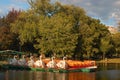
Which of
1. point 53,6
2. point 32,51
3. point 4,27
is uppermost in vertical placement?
point 53,6

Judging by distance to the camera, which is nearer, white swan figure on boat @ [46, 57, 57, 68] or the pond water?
the pond water

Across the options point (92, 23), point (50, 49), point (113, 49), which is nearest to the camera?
point (50, 49)

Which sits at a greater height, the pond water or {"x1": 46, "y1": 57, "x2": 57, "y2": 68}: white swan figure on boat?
{"x1": 46, "y1": 57, "x2": 57, "y2": 68}: white swan figure on boat

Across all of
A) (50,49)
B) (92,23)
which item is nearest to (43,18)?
(50,49)

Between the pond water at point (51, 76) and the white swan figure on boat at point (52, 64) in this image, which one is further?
the white swan figure on boat at point (52, 64)

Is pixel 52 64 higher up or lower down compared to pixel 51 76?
higher up

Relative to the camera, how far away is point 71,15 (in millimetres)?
102500

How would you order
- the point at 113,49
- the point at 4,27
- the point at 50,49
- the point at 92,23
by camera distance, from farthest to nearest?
the point at 113,49 → the point at 92,23 → the point at 4,27 → the point at 50,49

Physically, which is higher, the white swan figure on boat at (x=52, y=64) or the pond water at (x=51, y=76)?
the white swan figure on boat at (x=52, y=64)

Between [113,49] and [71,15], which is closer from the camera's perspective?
[71,15]

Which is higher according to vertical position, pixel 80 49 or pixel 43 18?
pixel 43 18

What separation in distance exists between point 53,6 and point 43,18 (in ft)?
18.2

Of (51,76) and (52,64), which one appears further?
(52,64)

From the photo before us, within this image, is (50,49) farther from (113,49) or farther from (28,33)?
(113,49)
